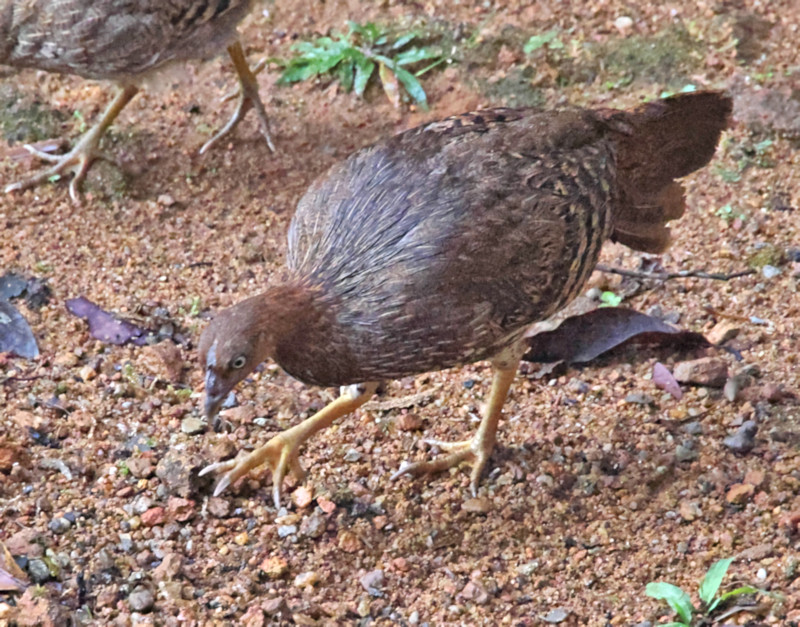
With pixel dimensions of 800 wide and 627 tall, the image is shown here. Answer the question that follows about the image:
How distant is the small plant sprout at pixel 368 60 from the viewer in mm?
5754

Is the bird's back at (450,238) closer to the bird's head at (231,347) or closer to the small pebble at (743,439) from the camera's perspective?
the bird's head at (231,347)

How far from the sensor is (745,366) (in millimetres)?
4258

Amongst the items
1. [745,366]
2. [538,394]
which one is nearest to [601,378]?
[538,394]

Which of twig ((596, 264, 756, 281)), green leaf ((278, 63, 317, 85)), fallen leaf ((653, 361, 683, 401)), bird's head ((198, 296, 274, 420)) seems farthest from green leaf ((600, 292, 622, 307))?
green leaf ((278, 63, 317, 85))

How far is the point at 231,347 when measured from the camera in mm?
3131

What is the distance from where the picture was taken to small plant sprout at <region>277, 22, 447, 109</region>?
18.9ft

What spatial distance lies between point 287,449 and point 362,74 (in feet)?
9.13

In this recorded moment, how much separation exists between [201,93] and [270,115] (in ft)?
1.60

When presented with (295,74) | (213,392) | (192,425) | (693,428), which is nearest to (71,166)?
(295,74)

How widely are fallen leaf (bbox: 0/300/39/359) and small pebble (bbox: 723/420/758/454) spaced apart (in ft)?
9.63

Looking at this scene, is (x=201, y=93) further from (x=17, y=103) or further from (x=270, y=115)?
(x=17, y=103)

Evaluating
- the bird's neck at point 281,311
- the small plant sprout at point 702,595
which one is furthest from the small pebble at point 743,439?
the bird's neck at point 281,311

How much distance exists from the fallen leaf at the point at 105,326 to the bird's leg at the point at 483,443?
1408mm

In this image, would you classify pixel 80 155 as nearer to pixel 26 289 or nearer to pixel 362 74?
pixel 26 289
